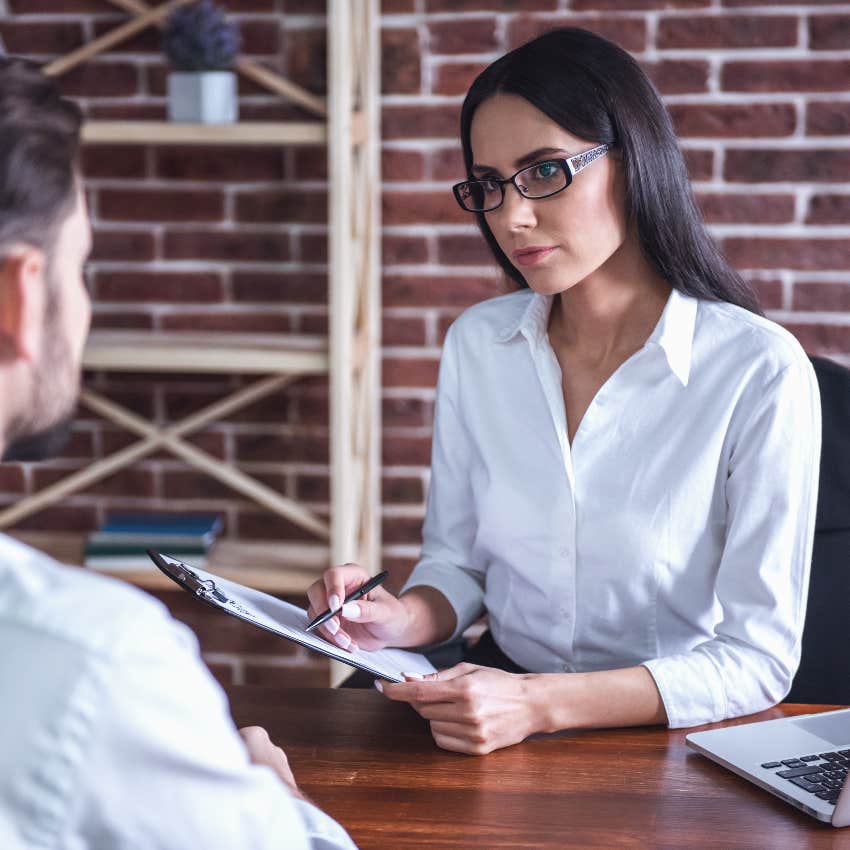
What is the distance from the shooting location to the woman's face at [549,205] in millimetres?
1451

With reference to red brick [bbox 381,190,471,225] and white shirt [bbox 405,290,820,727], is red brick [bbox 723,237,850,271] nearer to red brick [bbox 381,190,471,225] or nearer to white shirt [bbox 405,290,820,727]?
red brick [bbox 381,190,471,225]

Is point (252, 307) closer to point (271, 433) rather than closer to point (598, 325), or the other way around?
point (271, 433)

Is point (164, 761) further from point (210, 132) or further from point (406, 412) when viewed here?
point (406, 412)

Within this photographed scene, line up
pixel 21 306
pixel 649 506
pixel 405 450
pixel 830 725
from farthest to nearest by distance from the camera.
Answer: pixel 405 450, pixel 649 506, pixel 830 725, pixel 21 306

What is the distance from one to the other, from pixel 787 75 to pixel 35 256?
1.82 meters

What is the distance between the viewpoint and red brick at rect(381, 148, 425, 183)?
2303mm

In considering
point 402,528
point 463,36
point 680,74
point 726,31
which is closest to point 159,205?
point 463,36

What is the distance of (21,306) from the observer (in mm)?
718

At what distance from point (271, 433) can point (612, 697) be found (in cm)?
139

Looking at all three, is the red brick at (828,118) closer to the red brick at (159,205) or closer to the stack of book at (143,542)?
the red brick at (159,205)

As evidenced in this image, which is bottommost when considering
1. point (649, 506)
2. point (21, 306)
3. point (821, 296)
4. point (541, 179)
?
point (649, 506)

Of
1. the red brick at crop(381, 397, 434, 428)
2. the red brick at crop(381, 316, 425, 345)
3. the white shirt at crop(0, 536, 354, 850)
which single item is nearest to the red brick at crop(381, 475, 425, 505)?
the red brick at crop(381, 397, 434, 428)

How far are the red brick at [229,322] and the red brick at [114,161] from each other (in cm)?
32

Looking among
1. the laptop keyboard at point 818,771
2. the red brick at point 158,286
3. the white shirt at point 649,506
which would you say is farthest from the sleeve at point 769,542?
the red brick at point 158,286
